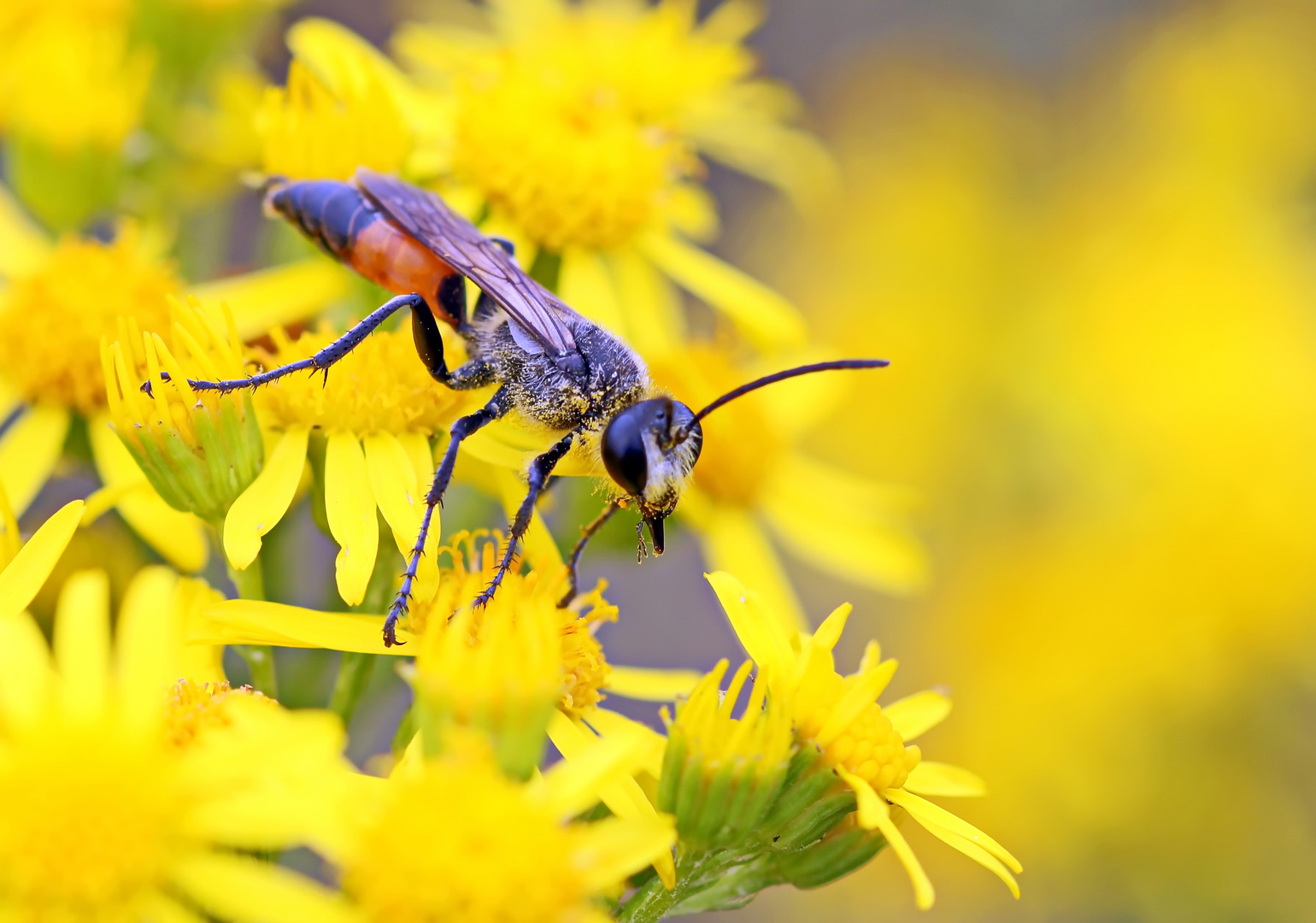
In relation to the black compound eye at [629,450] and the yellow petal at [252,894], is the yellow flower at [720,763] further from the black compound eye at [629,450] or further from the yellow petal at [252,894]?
the yellow petal at [252,894]

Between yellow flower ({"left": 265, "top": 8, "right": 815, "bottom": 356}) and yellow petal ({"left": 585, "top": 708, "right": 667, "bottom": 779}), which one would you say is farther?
yellow flower ({"left": 265, "top": 8, "right": 815, "bottom": 356})

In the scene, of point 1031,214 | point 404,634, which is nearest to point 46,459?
point 404,634

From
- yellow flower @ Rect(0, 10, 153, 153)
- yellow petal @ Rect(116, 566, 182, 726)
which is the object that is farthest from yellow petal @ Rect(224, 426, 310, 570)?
yellow flower @ Rect(0, 10, 153, 153)

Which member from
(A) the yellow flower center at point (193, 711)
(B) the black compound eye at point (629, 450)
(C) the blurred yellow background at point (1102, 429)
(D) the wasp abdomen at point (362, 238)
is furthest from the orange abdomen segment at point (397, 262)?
(C) the blurred yellow background at point (1102, 429)

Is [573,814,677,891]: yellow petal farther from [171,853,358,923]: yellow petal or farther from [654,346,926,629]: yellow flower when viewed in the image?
[654,346,926,629]: yellow flower

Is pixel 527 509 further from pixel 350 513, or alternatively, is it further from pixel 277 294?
pixel 277 294

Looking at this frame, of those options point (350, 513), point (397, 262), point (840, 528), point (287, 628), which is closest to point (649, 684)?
point (350, 513)
